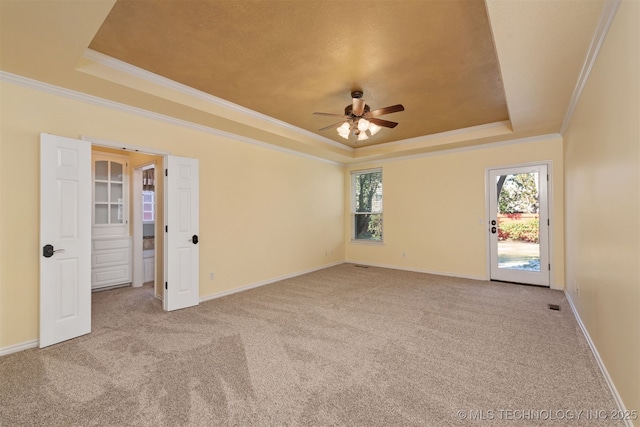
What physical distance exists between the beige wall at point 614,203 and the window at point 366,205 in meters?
3.98

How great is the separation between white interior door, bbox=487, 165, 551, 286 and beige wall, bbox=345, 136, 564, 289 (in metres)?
0.12

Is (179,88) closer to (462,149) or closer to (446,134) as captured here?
(446,134)

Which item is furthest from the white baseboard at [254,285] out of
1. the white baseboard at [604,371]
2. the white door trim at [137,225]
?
the white baseboard at [604,371]

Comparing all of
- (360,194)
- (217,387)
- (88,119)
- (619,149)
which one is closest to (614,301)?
(619,149)

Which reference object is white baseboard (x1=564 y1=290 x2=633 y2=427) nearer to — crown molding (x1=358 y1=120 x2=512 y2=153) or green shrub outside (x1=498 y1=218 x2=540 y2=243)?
green shrub outside (x1=498 y1=218 x2=540 y2=243)

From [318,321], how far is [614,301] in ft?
8.31

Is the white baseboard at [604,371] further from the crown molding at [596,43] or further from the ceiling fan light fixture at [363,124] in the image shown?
the ceiling fan light fixture at [363,124]

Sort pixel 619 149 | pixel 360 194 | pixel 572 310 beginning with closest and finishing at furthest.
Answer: pixel 619 149 → pixel 572 310 → pixel 360 194

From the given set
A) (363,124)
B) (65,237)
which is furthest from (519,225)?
(65,237)

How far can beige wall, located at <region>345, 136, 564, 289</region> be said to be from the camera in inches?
181

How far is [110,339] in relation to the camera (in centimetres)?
283

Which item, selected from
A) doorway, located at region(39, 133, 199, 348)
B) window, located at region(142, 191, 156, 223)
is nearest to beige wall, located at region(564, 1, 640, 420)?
doorway, located at region(39, 133, 199, 348)

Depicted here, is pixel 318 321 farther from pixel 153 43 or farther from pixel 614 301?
pixel 153 43

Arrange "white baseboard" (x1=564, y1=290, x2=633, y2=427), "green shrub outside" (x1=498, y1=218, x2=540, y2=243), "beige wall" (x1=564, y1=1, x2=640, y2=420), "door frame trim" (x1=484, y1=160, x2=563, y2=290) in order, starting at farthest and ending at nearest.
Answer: "green shrub outside" (x1=498, y1=218, x2=540, y2=243) < "door frame trim" (x1=484, y1=160, x2=563, y2=290) < "white baseboard" (x1=564, y1=290, x2=633, y2=427) < "beige wall" (x1=564, y1=1, x2=640, y2=420)
